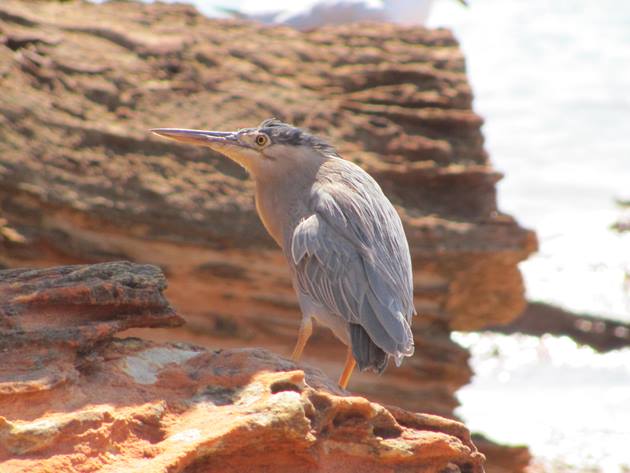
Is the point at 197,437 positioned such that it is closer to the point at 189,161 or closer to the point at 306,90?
the point at 189,161

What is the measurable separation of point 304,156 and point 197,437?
6.58 ft

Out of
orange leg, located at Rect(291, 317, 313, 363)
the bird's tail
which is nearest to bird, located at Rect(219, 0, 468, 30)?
orange leg, located at Rect(291, 317, 313, 363)

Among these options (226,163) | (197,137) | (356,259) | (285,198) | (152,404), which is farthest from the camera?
(226,163)

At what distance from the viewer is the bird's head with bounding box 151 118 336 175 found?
4.64 m

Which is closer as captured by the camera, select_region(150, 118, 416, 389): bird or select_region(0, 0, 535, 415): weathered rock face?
select_region(150, 118, 416, 389): bird

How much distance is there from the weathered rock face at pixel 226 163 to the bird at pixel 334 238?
1.53m

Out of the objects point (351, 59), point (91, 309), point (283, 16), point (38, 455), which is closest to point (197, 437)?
point (38, 455)

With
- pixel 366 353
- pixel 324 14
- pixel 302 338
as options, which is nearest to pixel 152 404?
pixel 366 353

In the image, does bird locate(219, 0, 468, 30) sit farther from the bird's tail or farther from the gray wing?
the bird's tail

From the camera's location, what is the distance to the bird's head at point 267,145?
464 centimetres

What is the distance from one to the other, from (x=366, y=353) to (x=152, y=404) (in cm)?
106

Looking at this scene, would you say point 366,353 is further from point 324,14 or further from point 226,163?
point 324,14

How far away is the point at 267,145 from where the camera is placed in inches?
185

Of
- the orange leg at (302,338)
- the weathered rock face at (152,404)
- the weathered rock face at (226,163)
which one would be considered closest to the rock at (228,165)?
the weathered rock face at (226,163)
